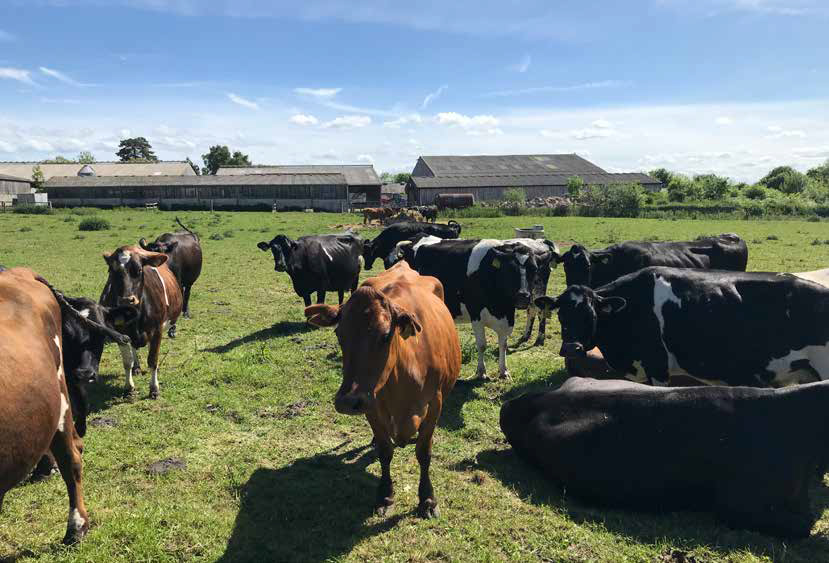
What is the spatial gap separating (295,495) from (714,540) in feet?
12.2

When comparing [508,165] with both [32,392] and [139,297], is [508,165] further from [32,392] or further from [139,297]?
[32,392]

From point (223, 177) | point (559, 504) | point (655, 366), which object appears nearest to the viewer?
point (559, 504)

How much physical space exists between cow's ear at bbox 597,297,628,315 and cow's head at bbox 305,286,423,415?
340 centimetres

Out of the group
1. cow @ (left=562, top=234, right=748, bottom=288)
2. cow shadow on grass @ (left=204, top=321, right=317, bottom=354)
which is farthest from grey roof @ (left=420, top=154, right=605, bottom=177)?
cow shadow on grass @ (left=204, top=321, right=317, bottom=354)

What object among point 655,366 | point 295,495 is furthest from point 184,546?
point 655,366

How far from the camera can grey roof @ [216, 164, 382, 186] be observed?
67062 mm

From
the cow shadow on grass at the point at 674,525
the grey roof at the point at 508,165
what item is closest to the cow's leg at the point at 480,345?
the cow shadow on grass at the point at 674,525

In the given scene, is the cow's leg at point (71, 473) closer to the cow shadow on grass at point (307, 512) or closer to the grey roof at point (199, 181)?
the cow shadow on grass at point (307, 512)

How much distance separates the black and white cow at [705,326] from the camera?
599cm

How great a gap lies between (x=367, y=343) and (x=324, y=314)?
64 cm

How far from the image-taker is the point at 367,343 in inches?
156

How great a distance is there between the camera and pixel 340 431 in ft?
21.6

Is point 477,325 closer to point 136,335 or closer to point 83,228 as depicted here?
point 136,335

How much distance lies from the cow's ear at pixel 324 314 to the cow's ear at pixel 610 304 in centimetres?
369
